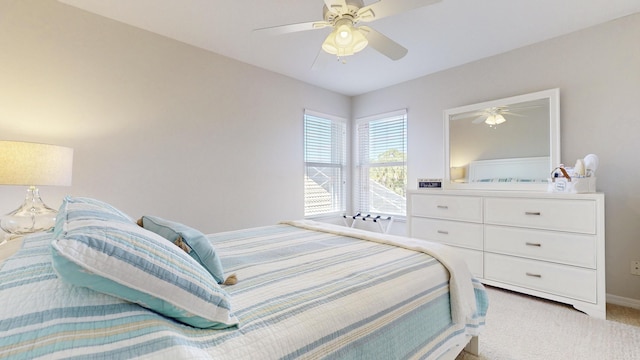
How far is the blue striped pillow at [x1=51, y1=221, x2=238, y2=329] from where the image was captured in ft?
1.93

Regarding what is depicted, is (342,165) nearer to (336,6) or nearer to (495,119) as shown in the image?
(495,119)

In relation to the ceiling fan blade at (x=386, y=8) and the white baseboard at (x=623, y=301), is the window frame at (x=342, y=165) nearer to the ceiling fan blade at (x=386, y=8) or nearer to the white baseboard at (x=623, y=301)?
the ceiling fan blade at (x=386, y=8)

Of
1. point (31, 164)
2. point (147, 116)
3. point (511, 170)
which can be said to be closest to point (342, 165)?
point (511, 170)

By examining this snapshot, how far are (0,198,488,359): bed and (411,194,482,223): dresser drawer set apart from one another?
4.33 ft

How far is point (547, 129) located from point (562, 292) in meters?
1.46

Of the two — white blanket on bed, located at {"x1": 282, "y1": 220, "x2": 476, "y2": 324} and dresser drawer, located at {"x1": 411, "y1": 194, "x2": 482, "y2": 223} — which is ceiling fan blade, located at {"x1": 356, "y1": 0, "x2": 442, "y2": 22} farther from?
dresser drawer, located at {"x1": 411, "y1": 194, "x2": 482, "y2": 223}

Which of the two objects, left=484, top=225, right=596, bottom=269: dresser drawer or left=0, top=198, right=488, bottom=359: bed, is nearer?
left=0, top=198, right=488, bottom=359: bed

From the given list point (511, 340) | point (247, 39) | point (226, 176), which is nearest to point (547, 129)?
point (511, 340)

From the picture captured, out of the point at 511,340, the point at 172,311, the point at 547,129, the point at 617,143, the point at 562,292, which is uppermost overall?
the point at 547,129

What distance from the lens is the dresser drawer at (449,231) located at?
2.65 metres

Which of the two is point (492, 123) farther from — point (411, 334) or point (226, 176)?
point (226, 176)

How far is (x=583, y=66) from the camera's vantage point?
2.47m

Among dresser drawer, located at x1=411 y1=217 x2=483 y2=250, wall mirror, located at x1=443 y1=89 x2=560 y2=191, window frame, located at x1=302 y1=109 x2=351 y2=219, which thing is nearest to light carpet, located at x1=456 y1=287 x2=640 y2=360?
dresser drawer, located at x1=411 y1=217 x2=483 y2=250

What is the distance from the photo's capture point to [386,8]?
1.56 meters
